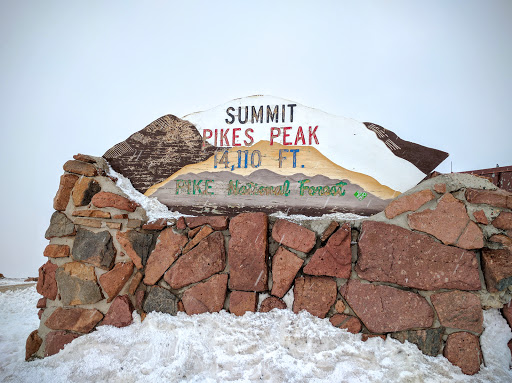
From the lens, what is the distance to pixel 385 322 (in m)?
1.87

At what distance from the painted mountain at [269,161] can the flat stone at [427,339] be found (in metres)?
0.76

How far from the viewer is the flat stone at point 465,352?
1750 mm

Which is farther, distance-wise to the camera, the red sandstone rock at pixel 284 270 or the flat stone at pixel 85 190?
the flat stone at pixel 85 190

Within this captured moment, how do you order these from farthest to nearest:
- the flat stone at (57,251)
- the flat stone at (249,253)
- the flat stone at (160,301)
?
the flat stone at (57,251) < the flat stone at (160,301) < the flat stone at (249,253)

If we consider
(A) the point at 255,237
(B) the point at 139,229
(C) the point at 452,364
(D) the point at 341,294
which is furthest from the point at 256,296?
(C) the point at 452,364

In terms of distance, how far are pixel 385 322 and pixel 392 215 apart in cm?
64

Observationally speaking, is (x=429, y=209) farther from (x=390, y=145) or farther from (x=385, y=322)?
(x=385, y=322)

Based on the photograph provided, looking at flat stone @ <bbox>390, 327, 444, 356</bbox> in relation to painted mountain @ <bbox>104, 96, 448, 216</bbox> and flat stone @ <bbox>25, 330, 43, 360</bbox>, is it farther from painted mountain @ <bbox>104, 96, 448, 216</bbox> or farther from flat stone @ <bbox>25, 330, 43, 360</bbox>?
flat stone @ <bbox>25, 330, 43, 360</bbox>

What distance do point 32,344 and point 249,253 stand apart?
1.67 meters

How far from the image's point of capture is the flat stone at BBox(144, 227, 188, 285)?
2229 mm

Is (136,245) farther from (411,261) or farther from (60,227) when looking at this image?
(411,261)

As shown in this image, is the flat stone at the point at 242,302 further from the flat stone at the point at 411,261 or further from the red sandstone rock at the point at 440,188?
the red sandstone rock at the point at 440,188

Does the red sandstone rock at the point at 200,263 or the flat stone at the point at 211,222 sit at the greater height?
the flat stone at the point at 211,222

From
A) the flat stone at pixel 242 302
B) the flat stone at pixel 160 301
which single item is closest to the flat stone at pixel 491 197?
the flat stone at pixel 242 302
